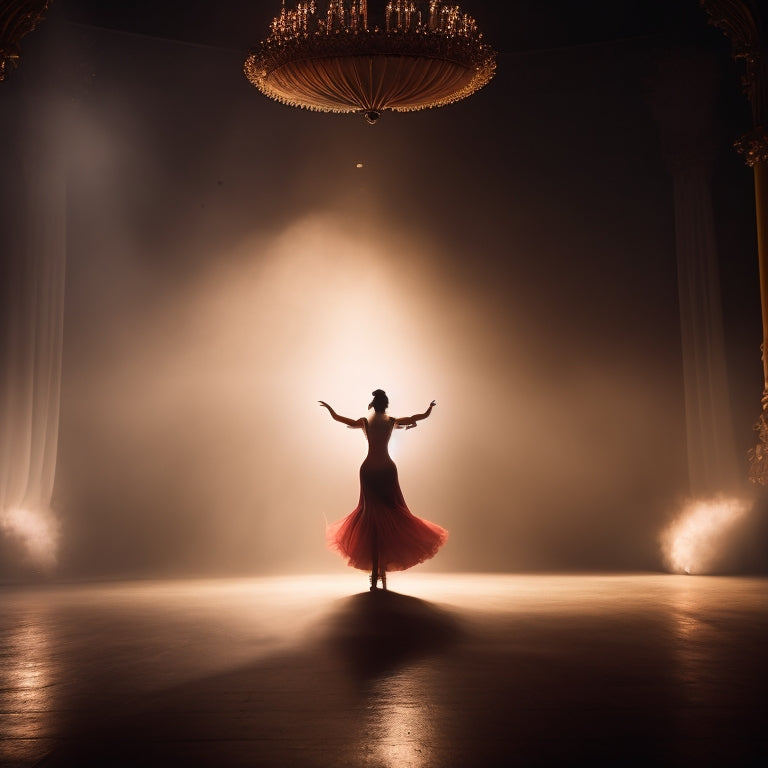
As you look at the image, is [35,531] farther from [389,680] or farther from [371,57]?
[389,680]

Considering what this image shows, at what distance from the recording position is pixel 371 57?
5.95 meters

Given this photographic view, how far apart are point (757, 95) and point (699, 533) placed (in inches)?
147

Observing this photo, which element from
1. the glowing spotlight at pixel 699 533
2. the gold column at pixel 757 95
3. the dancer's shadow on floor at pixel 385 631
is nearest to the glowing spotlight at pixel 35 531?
the dancer's shadow on floor at pixel 385 631

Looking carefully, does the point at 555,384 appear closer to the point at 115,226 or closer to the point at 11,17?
the point at 115,226

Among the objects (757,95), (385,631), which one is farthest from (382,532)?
(757,95)

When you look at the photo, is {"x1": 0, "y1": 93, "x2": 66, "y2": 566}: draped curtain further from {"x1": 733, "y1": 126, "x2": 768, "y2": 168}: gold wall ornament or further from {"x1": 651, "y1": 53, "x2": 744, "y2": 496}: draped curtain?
{"x1": 733, "y1": 126, "x2": 768, "y2": 168}: gold wall ornament

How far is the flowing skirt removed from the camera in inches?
281

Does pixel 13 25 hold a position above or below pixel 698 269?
above

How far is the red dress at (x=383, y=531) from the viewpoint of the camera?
7.15 m

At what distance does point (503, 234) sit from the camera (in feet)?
32.5

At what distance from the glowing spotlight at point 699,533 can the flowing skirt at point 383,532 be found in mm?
2828

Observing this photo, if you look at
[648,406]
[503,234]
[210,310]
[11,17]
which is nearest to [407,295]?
[503,234]

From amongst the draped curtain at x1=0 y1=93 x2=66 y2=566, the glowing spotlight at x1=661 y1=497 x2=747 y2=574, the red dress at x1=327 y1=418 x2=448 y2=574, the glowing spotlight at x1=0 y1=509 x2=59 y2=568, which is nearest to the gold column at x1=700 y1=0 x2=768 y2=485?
the glowing spotlight at x1=661 y1=497 x2=747 y2=574

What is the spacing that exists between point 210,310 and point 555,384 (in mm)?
3465
